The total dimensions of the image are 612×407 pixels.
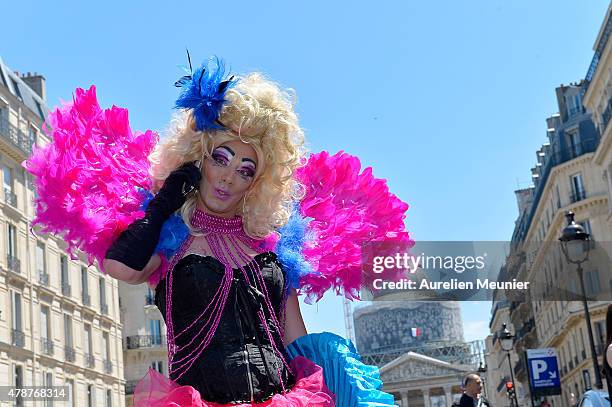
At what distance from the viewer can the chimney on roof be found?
39.2 m

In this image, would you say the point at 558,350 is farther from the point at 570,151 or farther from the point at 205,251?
the point at 205,251

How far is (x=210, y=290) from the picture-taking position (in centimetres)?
328

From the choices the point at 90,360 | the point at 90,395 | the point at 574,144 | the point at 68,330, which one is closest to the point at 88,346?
the point at 90,360

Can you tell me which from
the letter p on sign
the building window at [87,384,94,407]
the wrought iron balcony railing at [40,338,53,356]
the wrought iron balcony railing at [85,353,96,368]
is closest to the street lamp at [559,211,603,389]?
the letter p on sign

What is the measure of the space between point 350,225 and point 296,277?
34cm

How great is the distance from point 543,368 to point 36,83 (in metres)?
23.6

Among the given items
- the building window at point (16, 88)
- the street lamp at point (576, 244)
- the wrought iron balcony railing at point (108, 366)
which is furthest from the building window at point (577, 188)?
the street lamp at point (576, 244)

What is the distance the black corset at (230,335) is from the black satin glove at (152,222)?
152mm

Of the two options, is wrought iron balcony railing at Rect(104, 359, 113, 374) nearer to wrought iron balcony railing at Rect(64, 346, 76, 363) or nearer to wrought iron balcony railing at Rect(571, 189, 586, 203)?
wrought iron balcony railing at Rect(64, 346, 76, 363)

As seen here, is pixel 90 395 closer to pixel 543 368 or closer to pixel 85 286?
pixel 85 286

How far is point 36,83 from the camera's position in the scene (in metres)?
39.3

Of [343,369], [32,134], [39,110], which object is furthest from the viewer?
[39,110]

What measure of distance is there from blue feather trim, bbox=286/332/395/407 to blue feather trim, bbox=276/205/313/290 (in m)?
0.24

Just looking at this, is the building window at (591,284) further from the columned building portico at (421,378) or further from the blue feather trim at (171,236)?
the columned building portico at (421,378)
